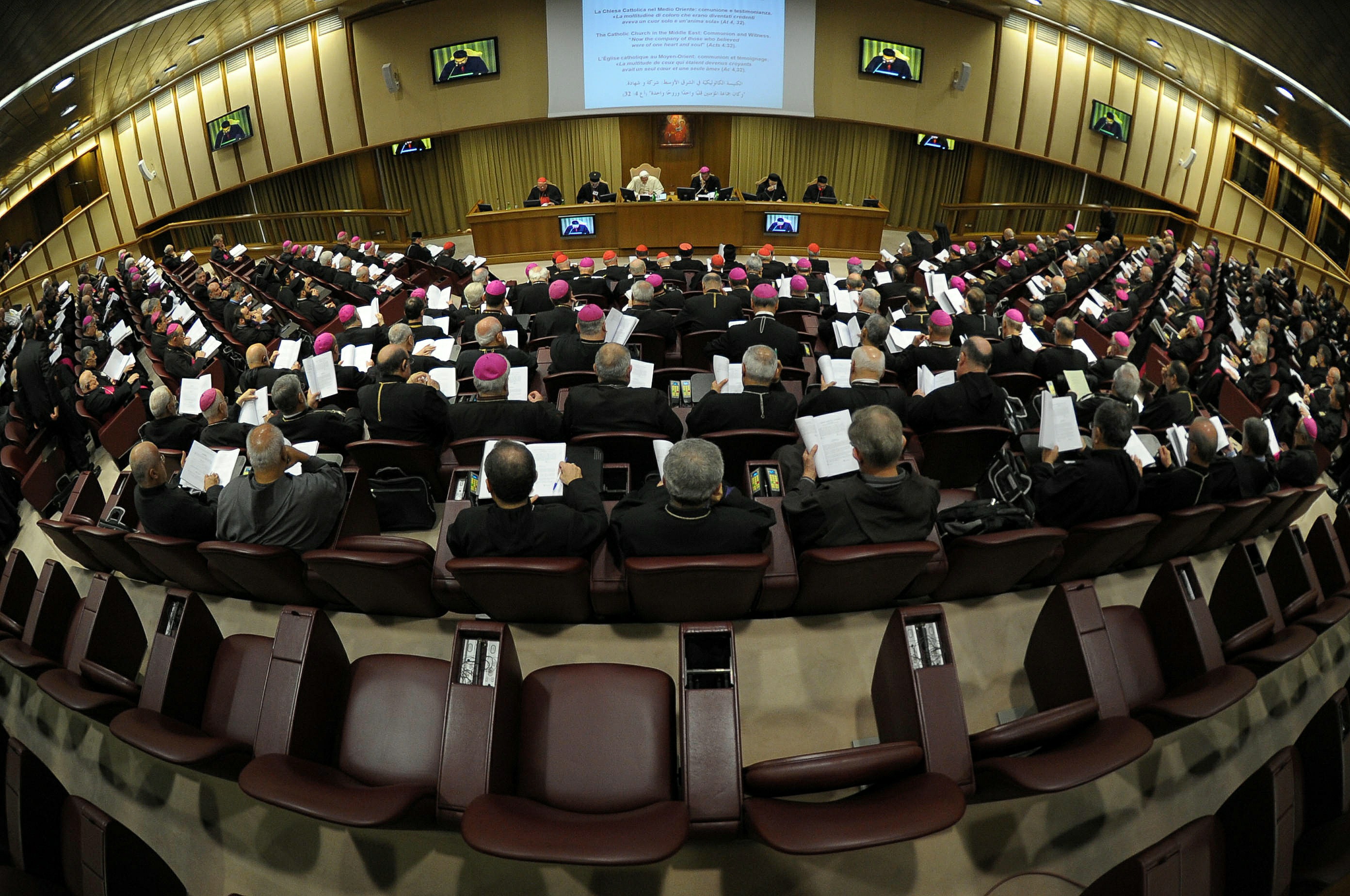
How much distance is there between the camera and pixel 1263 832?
182cm

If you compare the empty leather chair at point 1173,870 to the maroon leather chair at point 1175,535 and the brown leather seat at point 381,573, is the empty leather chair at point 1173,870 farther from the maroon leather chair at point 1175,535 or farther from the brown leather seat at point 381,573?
the brown leather seat at point 381,573

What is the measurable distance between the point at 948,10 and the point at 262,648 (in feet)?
52.8

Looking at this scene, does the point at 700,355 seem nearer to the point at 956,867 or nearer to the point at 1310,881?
the point at 956,867

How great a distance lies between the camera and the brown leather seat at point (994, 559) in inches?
115

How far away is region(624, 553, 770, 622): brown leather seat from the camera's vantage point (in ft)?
8.58

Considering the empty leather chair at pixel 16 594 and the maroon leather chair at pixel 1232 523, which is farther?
the maroon leather chair at pixel 1232 523

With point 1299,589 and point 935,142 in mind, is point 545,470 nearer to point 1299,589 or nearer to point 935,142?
point 1299,589

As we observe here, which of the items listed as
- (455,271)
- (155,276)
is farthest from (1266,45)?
(155,276)

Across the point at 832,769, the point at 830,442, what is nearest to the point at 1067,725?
the point at 832,769

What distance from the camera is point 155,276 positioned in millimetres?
11414

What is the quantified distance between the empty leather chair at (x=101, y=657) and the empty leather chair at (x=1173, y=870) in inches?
122

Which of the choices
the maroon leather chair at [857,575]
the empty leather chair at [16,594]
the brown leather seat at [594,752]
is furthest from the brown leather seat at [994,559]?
the empty leather chair at [16,594]

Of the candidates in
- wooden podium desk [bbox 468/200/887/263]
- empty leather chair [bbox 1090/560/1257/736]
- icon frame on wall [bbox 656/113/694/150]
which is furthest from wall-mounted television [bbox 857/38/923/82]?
empty leather chair [bbox 1090/560/1257/736]

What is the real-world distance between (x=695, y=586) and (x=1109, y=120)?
1657 centimetres
